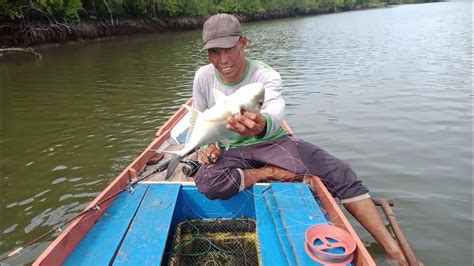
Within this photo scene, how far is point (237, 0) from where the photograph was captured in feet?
199

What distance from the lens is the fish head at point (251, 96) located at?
9.73 feet

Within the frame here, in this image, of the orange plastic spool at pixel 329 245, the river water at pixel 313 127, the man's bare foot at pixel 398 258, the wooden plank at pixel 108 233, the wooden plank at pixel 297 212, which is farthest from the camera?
A: the river water at pixel 313 127

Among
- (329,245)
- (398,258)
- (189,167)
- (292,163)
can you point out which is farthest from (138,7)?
(329,245)

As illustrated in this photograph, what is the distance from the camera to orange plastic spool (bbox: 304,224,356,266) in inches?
125

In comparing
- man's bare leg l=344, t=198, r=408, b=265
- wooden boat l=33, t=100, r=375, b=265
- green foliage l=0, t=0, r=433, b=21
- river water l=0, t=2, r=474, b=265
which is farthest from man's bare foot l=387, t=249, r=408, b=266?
green foliage l=0, t=0, r=433, b=21

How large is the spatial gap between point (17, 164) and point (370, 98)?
9975 mm

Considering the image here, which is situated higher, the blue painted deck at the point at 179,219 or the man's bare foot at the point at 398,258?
the blue painted deck at the point at 179,219

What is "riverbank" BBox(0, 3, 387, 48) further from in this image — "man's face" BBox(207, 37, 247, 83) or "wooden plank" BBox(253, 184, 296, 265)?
"wooden plank" BBox(253, 184, 296, 265)

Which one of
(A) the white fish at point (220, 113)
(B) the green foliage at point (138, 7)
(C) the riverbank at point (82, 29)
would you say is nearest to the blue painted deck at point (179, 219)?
(A) the white fish at point (220, 113)

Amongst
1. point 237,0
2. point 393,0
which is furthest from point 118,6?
point 393,0

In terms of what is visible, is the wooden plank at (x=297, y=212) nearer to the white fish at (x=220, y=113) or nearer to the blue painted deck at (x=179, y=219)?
the blue painted deck at (x=179, y=219)

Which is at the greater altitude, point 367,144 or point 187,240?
point 187,240

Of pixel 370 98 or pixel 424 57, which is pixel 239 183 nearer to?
pixel 370 98

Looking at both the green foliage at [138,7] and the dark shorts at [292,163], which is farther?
the green foliage at [138,7]
